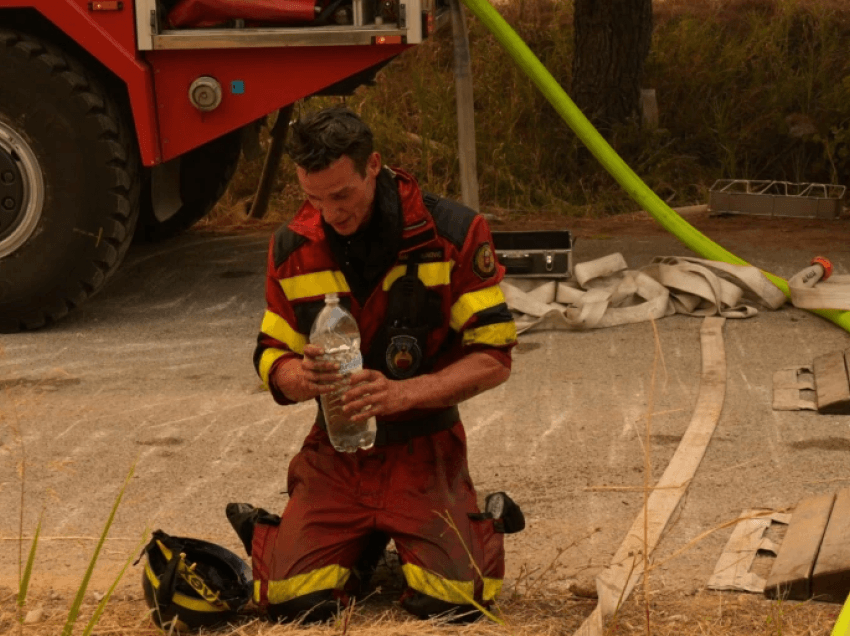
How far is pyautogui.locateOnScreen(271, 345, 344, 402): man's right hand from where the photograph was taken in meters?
3.38

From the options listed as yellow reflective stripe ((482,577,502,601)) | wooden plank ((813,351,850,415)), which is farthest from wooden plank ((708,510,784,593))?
wooden plank ((813,351,850,415))

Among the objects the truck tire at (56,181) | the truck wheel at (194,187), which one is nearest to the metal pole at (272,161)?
the truck wheel at (194,187)

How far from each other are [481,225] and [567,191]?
22.8 ft

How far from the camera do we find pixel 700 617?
3514mm

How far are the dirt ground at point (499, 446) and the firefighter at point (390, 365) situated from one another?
0.57 ft

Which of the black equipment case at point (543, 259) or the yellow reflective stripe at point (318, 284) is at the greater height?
the yellow reflective stripe at point (318, 284)

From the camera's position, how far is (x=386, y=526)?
3.68 metres

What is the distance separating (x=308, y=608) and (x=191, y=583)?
304 mm

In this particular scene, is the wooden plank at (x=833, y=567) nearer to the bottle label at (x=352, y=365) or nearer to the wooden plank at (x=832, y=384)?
the bottle label at (x=352, y=365)

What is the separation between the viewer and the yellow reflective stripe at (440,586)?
3.56 m

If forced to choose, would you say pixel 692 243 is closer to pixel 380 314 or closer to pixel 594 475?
pixel 594 475

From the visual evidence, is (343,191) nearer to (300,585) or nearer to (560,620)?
(300,585)

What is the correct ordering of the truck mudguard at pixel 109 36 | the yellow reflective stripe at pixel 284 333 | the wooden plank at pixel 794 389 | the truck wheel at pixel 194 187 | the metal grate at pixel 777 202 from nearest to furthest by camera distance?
the yellow reflective stripe at pixel 284 333 < the wooden plank at pixel 794 389 < the truck mudguard at pixel 109 36 < the truck wheel at pixel 194 187 < the metal grate at pixel 777 202

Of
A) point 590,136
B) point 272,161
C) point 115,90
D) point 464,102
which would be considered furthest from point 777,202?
point 115,90
